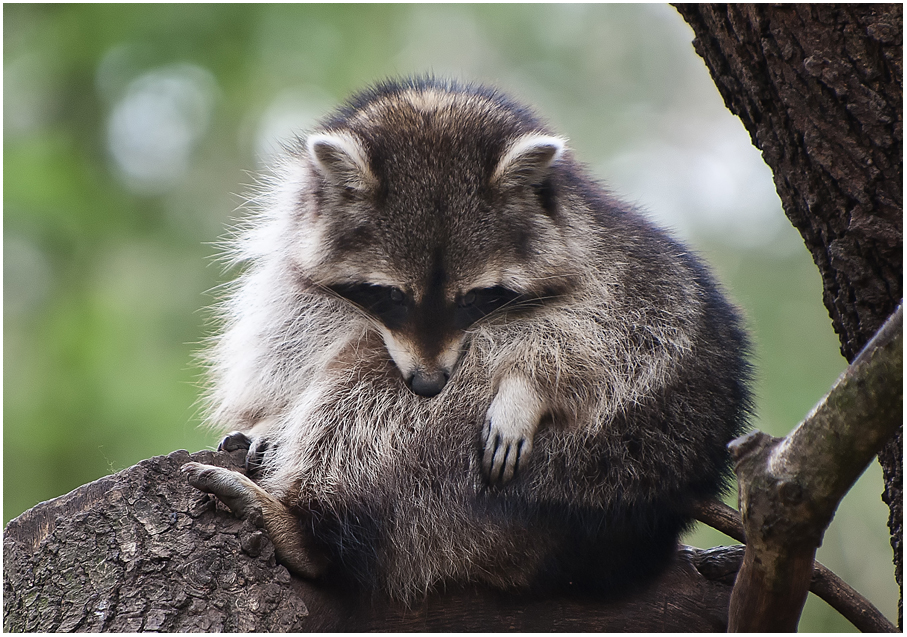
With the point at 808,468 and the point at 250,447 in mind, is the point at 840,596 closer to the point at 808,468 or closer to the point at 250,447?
the point at 808,468

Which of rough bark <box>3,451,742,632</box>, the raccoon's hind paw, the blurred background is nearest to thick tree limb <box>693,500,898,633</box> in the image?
rough bark <box>3,451,742,632</box>

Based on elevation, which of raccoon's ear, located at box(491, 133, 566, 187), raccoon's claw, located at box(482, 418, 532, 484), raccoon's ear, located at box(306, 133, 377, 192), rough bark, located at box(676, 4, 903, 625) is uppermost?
rough bark, located at box(676, 4, 903, 625)

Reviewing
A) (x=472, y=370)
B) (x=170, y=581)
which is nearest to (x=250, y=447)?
(x=170, y=581)

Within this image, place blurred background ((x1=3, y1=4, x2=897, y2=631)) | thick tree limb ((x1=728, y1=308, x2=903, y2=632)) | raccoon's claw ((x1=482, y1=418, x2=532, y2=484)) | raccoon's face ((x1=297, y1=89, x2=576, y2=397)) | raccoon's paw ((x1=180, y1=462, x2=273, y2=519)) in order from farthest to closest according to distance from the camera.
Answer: blurred background ((x1=3, y1=4, x2=897, y2=631)) < raccoon's face ((x1=297, y1=89, x2=576, y2=397)) < raccoon's claw ((x1=482, y1=418, x2=532, y2=484)) < raccoon's paw ((x1=180, y1=462, x2=273, y2=519)) < thick tree limb ((x1=728, y1=308, x2=903, y2=632))

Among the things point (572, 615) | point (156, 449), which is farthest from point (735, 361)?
point (156, 449)

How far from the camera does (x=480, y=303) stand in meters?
2.73

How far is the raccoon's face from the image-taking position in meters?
2.61

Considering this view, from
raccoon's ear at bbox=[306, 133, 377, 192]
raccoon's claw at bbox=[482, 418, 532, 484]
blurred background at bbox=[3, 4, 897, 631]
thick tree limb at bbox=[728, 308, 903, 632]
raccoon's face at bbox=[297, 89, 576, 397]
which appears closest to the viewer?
thick tree limb at bbox=[728, 308, 903, 632]

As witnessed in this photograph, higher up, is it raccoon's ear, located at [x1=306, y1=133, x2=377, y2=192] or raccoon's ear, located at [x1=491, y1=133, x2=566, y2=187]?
raccoon's ear, located at [x1=491, y1=133, x2=566, y2=187]

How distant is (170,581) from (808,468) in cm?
164

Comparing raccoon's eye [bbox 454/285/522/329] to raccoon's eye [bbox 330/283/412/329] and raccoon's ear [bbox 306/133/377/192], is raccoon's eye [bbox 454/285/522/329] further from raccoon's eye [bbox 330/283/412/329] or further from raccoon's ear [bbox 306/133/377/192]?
raccoon's ear [bbox 306/133/377/192]

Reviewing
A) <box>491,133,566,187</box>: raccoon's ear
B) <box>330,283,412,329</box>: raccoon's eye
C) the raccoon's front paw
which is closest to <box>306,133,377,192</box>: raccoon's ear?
<box>330,283,412,329</box>: raccoon's eye

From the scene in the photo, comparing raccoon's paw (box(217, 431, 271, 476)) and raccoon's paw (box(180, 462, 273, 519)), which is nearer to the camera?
raccoon's paw (box(180, 462, 273, 519))

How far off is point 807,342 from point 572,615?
5557 mm
